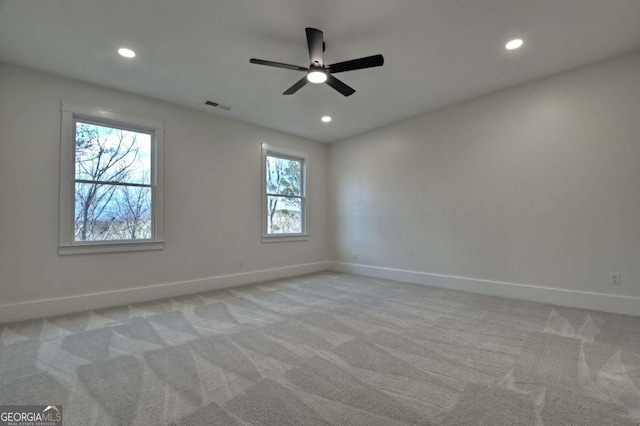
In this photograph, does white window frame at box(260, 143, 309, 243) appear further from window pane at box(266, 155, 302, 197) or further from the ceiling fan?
the ceiling fan

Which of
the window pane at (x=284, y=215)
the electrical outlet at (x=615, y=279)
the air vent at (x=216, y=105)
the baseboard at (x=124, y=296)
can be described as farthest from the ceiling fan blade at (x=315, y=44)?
the electrical outlet at (x=615, y=279)

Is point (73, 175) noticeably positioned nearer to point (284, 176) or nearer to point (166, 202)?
point (166, 202)

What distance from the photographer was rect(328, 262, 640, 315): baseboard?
3170 millimetres

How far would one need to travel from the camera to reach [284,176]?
5.74m

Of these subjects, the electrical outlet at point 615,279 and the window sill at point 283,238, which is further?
the window sill at point 283,238

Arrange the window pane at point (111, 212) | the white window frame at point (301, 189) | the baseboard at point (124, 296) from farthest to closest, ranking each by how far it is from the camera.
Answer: the white window frame at point (301, 189), the window pane at point (111, 212), the baseboard at point (124, 296)

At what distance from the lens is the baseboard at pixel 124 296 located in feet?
10.4

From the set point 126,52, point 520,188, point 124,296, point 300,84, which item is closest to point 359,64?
point 300,84

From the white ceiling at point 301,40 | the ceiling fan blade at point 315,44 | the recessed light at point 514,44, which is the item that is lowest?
the ceiling fan blade at point 315,44

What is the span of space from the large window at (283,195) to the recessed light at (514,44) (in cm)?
380

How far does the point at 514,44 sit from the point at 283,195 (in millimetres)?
4108

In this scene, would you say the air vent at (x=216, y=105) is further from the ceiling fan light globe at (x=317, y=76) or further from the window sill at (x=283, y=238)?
the window sill at (x=283, y=238)

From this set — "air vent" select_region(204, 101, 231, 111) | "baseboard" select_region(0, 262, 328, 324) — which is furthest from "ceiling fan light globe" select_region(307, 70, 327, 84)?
"baseboard" select_region(0, 262, 328, 324)

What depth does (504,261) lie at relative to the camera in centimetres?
396
